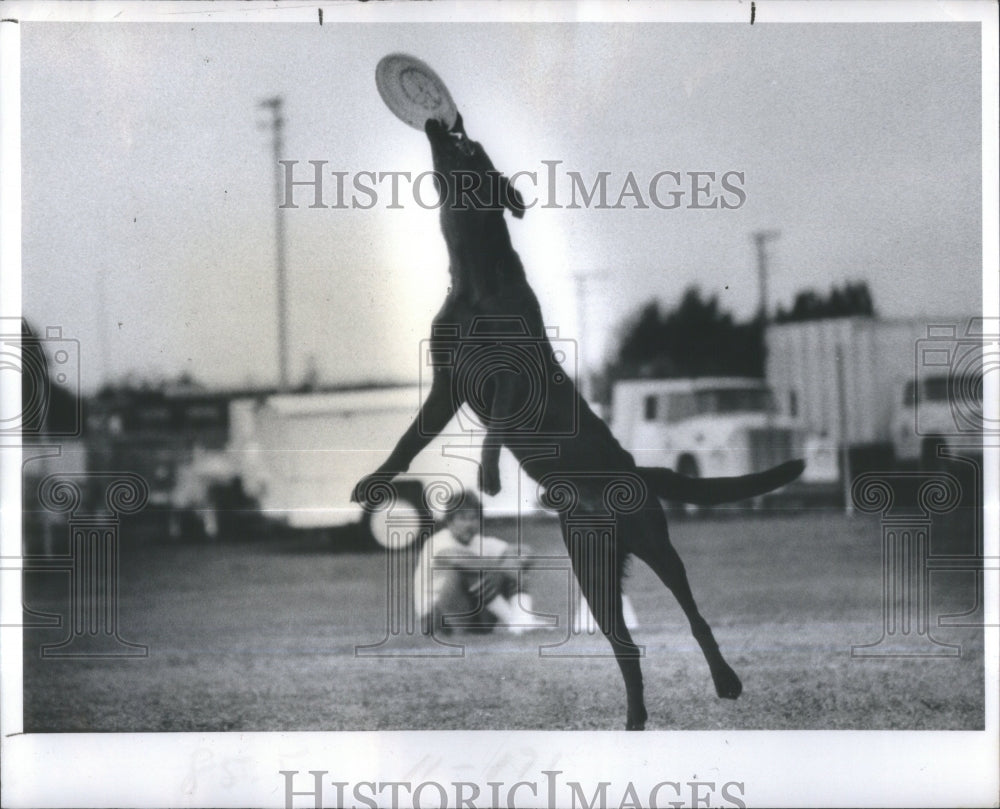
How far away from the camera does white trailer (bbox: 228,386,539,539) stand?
3.12 metres

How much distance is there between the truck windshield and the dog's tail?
0.52 ft

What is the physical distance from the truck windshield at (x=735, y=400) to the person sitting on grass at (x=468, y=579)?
0.56 meters

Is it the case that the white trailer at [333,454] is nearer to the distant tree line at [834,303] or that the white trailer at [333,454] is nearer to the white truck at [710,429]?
the white truck at [710,429]

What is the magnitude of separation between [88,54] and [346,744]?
5.93 feet

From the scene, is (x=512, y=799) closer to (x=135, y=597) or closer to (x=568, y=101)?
(x=135, y=597)

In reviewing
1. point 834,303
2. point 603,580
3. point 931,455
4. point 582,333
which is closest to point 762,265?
point 834,303

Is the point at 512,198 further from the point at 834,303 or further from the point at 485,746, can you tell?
the point at 485,746

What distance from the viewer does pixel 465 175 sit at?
3172mm

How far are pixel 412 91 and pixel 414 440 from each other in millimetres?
845

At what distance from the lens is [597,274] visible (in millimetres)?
3160

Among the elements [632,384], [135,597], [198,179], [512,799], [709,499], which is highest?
[198,179]

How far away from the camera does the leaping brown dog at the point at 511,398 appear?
10.4ft

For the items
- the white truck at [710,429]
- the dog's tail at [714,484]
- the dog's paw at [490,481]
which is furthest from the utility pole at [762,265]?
the dog's paw at [490,481]

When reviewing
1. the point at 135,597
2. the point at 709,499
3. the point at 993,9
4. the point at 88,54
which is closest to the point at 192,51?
the point at 88,54
